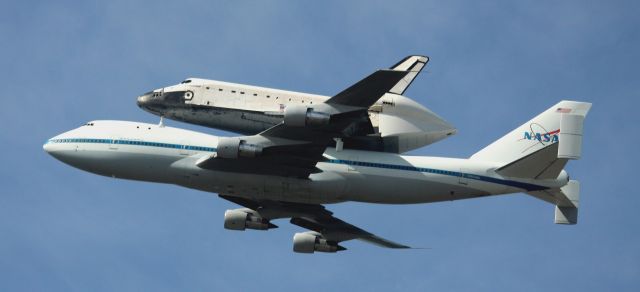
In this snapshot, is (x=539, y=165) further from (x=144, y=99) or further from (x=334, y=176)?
(x=144, y=99)

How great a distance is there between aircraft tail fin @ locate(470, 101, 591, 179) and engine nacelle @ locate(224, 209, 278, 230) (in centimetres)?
1445

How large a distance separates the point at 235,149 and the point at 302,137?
142 inches

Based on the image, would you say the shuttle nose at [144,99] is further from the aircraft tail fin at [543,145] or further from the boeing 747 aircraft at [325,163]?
the aircraft tail fin at [543,145]

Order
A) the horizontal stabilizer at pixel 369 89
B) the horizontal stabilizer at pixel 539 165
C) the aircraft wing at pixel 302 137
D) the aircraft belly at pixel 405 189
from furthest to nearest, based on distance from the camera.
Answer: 1. the aircraft belly at pixel 405 189
2. the horizontal stabilizer at pixel 539 165
3. the aircraft wing at pixel 302 137
4. the horizontal stabilizer at pixel 369 89

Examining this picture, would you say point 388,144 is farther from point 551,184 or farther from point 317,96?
point 551,184

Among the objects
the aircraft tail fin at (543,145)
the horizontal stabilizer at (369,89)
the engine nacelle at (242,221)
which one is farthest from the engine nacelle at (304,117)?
the engine nacelle at (242,221)

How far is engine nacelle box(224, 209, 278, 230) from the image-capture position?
240 ft

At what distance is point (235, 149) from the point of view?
206 feet

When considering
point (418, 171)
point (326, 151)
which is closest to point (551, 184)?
point (418, 171)

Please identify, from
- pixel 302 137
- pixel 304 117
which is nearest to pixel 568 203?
pixel 302 137

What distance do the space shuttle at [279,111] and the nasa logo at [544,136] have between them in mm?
5082

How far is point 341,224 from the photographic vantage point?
74.0 metres

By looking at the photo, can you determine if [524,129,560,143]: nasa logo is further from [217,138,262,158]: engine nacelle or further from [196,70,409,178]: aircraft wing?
[217,138,262,158]: engine nacelle

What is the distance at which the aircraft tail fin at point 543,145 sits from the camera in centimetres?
6312
